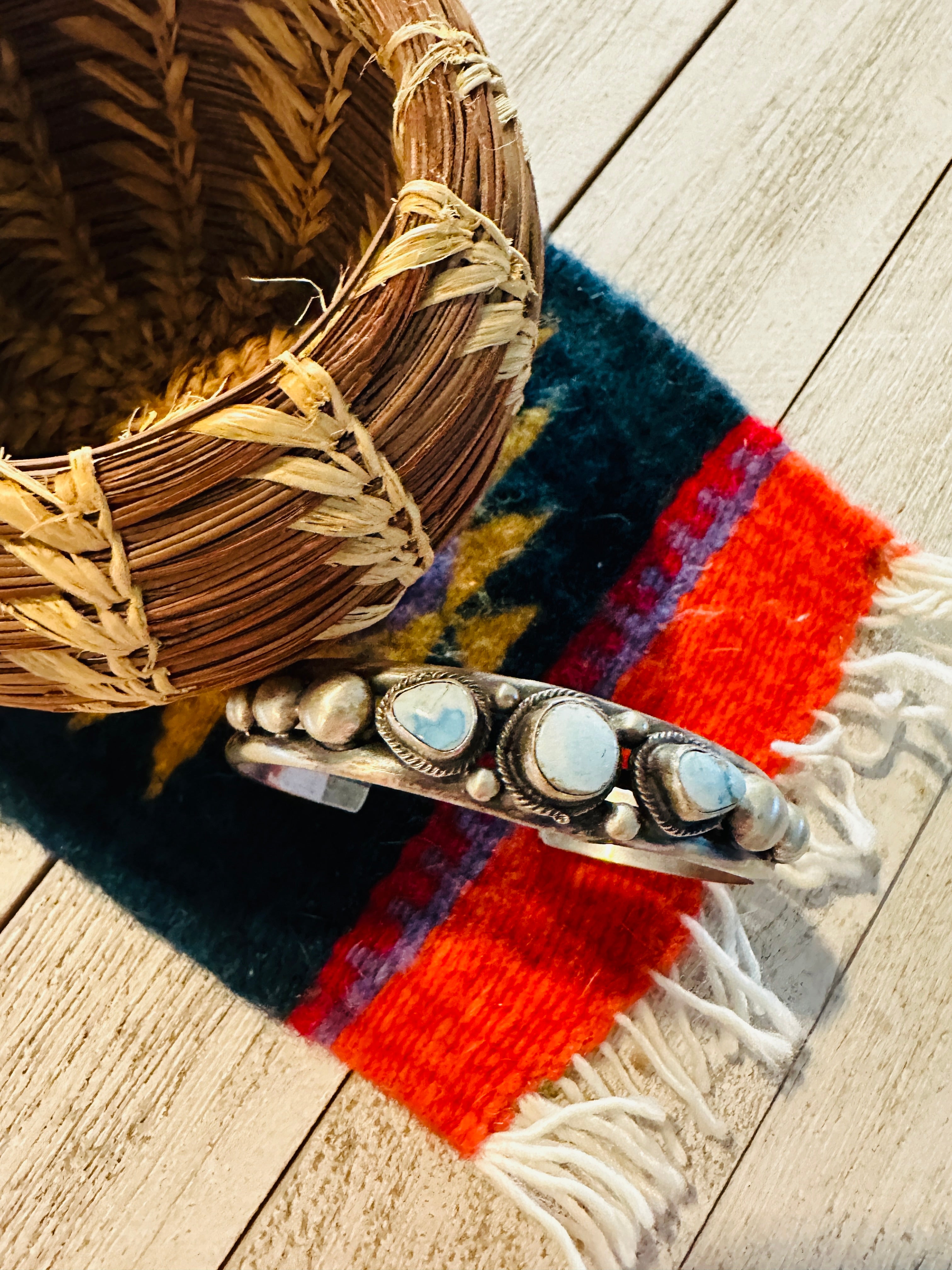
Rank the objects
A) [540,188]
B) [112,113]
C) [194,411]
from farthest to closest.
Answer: [540,188]
[112,113]
[194,411]

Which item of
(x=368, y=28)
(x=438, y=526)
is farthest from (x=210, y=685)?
(x=368, y=28)

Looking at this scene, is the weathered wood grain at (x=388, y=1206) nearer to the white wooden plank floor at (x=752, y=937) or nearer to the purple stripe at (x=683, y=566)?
the white wooden plank floor at (x=752, y=937)

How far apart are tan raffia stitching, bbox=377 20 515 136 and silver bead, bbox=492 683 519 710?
17 centimetres

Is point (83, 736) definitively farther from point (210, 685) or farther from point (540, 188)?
point (540, 188)

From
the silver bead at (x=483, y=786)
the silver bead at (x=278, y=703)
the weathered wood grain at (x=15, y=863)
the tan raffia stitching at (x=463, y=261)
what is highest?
the tan raffia stitching at (x=463, y=261)

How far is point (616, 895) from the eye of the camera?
0.43 metres

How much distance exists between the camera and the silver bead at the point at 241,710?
1.08ft

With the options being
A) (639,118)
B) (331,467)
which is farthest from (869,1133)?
(639,118)

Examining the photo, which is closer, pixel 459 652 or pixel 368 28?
pixel 368 28

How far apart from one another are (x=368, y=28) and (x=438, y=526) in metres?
0.14

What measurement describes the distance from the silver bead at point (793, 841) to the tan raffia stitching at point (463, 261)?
20 centimetres

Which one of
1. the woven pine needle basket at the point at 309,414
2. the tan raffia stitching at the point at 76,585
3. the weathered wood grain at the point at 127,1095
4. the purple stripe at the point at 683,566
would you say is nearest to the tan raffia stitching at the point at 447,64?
the woven pine needle basket at the point at 309,414

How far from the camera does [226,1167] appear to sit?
0.41 meters

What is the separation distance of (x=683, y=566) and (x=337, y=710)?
0.23 m
